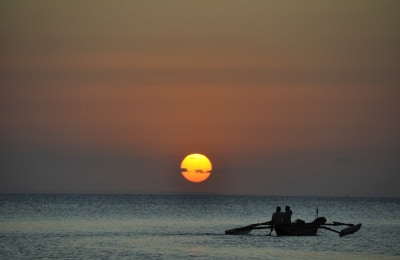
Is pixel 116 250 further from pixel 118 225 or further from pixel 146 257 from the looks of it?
pixel 118 225

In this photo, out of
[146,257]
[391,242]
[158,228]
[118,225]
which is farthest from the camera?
[118,225]

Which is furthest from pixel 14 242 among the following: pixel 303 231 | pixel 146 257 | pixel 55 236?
pixel 303 231

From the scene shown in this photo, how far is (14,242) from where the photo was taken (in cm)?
4922

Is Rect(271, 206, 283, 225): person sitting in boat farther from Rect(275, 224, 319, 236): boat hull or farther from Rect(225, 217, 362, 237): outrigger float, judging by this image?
Rect(275, 224, 319, 236): boat hull

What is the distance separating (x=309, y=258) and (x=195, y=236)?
50.2 feet

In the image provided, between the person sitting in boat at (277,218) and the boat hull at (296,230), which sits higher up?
the person sitting in boat at (277,218)

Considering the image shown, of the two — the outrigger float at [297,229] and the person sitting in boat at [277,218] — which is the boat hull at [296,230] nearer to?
the outrigger float at [297,229]

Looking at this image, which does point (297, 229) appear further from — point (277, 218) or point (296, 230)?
point (277, 218)

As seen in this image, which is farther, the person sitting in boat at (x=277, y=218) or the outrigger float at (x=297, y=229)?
the outrigger float at (x=297, y=229)

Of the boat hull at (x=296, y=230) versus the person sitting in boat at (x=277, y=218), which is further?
the boat hull at (x=296, y=230)

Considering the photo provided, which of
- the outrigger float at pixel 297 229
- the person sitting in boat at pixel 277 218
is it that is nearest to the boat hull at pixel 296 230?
the outrigger float at pixel 297 229

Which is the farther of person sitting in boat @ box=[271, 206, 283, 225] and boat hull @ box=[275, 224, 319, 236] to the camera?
boat hull @ box=[275, 224, 319, 236]

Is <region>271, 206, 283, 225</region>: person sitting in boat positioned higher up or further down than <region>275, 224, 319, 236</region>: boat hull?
higher up

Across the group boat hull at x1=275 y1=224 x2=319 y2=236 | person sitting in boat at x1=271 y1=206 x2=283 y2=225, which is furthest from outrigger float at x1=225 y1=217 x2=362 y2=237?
person sitting in boat at x1=271 y1=206 x2=283 y2=225
